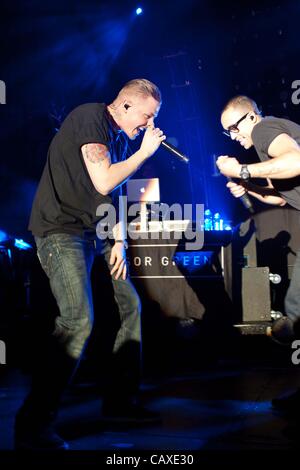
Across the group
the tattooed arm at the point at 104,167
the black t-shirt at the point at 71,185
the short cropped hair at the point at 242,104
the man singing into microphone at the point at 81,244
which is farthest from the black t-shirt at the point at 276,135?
the black t-shirt at the point at 71,185

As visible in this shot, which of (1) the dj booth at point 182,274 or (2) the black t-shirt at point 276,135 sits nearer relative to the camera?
(2) the black t-shirt at point 276,135

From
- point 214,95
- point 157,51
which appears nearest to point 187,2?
point 157,51

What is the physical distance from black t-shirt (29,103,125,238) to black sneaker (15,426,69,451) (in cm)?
94

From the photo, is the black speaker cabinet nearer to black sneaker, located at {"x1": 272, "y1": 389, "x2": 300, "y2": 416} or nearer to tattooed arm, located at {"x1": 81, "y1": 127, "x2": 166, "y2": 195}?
black sneaker, located at {"x1": 272, "y1": 389, "x2": 300, "y2": 416}

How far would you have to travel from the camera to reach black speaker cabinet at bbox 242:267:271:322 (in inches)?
189

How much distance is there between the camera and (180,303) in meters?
4.88

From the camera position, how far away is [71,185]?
273 centimetres

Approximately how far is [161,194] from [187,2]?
2306 millimetres

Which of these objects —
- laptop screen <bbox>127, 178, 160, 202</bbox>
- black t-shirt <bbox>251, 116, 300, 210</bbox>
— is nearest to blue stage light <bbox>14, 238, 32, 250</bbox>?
laptop screen <bbox>127, 178, 160, 202</bbox>

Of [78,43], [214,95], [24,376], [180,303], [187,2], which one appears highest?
[187,2]

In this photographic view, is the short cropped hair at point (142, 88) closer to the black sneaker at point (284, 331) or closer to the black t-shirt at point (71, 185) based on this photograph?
the black t-shirt at point (71, 185)

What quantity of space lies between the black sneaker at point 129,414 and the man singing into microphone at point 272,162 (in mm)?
799

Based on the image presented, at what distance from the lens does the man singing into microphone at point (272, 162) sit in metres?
2.82
